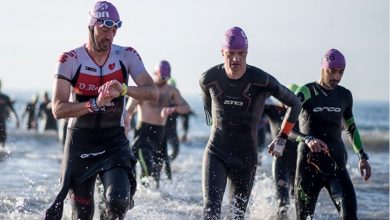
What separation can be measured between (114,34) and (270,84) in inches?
67.5

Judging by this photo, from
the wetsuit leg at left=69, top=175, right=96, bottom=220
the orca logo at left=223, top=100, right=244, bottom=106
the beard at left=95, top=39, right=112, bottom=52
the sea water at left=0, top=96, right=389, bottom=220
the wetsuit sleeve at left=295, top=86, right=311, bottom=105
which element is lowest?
the sea water at left=0, top=96, right=389, bottom=220

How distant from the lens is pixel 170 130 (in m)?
Answer: 16.6

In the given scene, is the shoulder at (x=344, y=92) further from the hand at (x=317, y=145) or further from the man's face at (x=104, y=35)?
the man's face at (x=104, y=35)

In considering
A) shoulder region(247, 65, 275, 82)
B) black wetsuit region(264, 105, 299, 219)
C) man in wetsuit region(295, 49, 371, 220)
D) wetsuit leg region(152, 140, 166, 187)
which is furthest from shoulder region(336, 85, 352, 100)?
wetsuit leg region(152, 140, 166, 187)

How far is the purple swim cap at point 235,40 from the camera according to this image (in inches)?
271

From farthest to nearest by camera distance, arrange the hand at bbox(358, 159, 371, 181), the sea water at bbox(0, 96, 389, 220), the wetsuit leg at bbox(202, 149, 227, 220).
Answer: the sea water at bbox(0, 96, 389, 220) < the hand at bbox(358, 159, 371, 181) < the wetsuit leg at bbox(202, 149, 227, 220)

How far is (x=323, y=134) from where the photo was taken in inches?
300

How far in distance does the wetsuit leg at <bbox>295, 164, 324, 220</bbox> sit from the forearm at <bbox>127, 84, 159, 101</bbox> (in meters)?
2.24

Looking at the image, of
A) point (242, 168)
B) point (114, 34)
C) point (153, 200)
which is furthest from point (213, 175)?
point (153, 200)

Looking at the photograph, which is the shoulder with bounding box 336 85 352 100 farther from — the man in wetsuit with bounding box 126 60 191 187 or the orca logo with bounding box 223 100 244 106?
the man in wetsuit with bounding box 126 60 191 187

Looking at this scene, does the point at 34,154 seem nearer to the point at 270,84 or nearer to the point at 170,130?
the point at 170,130

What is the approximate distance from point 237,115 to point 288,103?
51cm

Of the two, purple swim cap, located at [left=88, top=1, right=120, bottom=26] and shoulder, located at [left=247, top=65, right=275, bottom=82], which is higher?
purple swim cap, located at [left=88, top=1, right=120, bottom=26]

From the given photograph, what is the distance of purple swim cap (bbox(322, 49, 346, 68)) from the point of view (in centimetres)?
756
